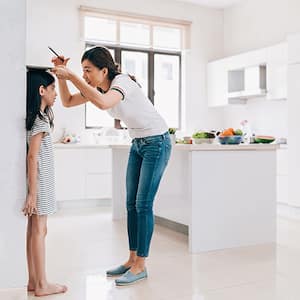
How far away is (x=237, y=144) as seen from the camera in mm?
3334

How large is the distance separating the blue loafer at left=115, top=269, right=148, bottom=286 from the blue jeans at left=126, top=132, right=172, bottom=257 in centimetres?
11

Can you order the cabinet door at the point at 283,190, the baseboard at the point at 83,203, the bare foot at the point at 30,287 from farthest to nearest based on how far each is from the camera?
the baseboard at the point at 83,203 → the cabinet door at the point at 283,190 → the bare foot at the point at 30,287

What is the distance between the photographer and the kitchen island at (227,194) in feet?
10.3

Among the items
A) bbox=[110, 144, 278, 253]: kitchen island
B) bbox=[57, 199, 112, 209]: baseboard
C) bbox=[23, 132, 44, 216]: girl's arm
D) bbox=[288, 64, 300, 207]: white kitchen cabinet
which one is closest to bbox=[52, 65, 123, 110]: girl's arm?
bbox=[23, 132, 44, 216]: girl's arm

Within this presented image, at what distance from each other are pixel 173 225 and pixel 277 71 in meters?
2.45

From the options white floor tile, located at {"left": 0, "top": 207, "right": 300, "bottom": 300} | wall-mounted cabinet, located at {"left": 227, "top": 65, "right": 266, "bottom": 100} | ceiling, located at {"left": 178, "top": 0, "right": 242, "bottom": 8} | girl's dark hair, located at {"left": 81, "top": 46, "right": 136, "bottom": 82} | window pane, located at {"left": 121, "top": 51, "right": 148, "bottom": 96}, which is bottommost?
white floor tile, located at {"left": 0, "top": 207, "right": 300, "bottom": 300}

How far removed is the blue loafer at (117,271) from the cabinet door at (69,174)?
2.75 meters

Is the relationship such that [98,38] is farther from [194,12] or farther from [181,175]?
[181,175]

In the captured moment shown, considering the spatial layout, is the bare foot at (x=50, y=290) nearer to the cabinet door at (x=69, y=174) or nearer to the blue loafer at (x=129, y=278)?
the blue loafer at (x=129, y=278)

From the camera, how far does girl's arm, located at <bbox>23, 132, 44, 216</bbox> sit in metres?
2.15

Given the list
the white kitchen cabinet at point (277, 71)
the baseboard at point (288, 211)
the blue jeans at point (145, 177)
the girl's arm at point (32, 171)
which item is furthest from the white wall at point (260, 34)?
the girl's arm at point (32, 171)

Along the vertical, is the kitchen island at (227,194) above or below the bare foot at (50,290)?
above

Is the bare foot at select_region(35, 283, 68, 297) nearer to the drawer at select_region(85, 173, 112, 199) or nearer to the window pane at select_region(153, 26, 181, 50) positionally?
the drawer at select_region(85, 173, 112, 199)

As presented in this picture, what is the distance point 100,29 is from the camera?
603 cm
